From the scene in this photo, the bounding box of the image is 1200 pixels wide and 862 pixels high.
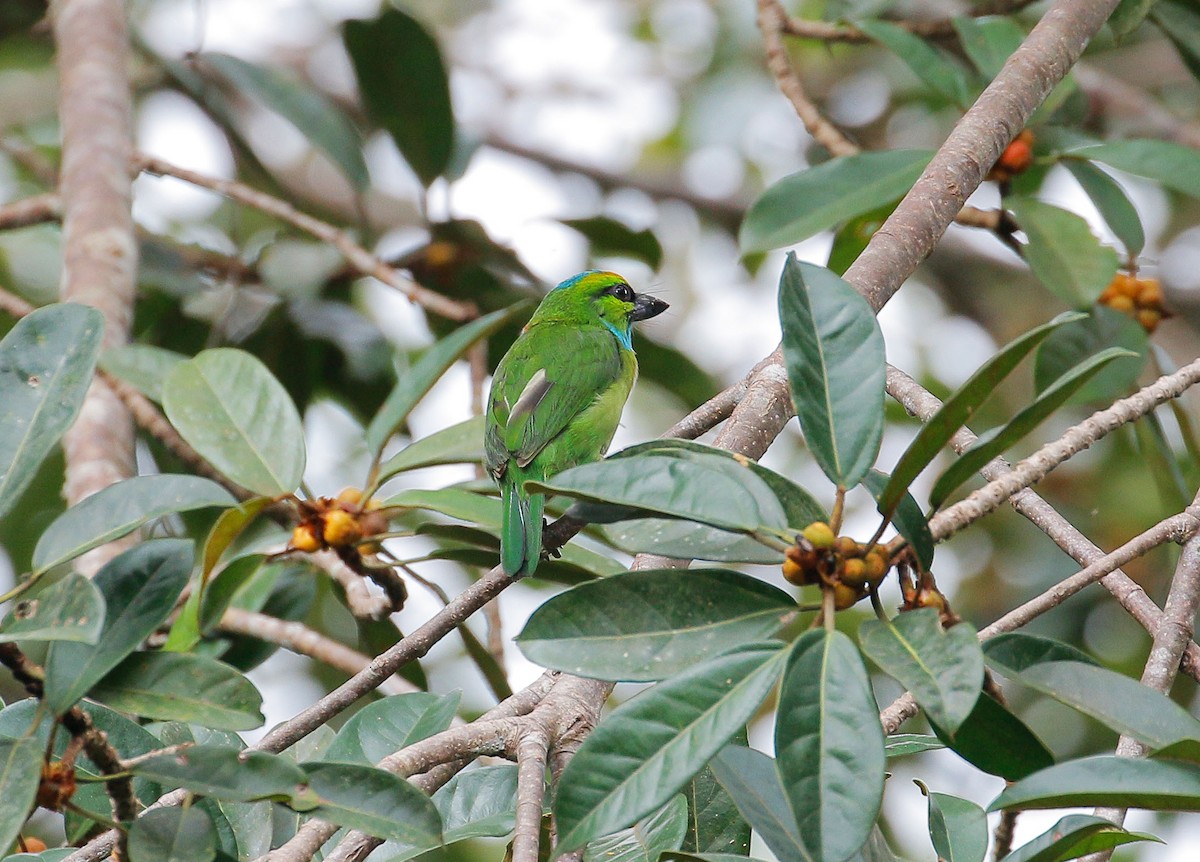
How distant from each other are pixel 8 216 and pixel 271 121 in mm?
3118

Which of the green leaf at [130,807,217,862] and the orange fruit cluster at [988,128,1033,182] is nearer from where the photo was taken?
the green leaf at [130,807,217,862]

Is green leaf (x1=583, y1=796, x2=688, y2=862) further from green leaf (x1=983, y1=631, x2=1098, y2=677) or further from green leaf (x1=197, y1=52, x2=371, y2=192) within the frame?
green leaf (x1=197, y1=52, x2=371, y2=192)

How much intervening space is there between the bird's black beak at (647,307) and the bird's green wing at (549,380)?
312 mm

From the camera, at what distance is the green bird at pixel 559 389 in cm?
298

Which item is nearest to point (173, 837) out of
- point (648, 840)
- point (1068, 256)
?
point (648, 840)

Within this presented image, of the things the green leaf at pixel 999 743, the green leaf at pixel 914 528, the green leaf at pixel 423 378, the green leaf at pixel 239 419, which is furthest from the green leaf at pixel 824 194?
the green leaf at pixel 999 743

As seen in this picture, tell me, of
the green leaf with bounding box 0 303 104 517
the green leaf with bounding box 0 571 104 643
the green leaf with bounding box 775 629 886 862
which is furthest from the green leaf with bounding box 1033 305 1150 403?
the green leaf with bounding box 0 571 104 643

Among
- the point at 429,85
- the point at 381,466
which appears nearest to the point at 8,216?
the point at 429,85

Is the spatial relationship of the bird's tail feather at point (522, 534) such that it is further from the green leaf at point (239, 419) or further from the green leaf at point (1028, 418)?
the green leaf at point (1028, 418)

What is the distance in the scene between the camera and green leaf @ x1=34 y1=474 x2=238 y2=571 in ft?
5.26

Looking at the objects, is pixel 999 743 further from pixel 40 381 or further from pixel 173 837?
pixel 40 381

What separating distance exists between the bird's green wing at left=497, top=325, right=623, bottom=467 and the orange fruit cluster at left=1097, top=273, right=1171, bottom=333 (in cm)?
148

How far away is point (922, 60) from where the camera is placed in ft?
11.1

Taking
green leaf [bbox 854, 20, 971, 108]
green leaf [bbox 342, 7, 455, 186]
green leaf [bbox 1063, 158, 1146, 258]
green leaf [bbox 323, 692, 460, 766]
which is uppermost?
green leaf [bbox 342, 7, 455, 186]
